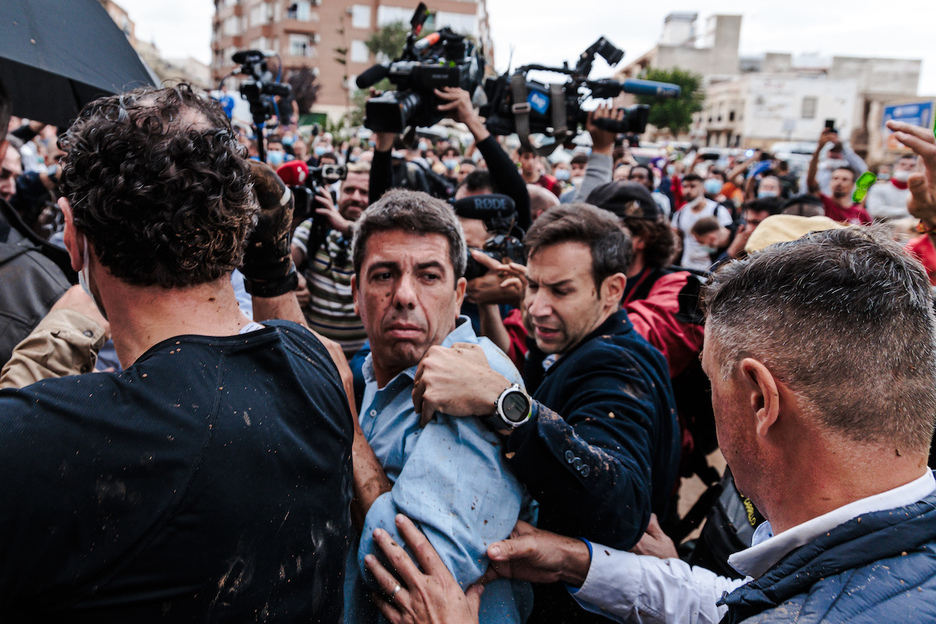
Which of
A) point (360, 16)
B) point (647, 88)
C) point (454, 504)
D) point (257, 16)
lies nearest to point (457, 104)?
point (647, 88)

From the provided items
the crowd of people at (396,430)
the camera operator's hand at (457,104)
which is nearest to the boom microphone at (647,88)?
the camera operator's hand at (457,104)

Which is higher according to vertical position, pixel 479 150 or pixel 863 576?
pixel 479 150

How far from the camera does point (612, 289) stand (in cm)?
238

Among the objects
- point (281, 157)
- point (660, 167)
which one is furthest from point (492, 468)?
point (660, 167)

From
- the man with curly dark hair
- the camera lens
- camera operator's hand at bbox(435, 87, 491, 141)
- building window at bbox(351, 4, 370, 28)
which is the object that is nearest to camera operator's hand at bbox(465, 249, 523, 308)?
the camera lens

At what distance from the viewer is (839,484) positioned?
3.42 feet

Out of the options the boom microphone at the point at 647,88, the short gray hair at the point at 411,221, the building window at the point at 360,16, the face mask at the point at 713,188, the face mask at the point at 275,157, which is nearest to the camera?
the short gray hair at the point at 411,221

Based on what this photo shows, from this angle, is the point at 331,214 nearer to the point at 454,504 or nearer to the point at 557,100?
the point at 557,100

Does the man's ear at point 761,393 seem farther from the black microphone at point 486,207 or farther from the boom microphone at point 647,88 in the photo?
the boom microphone at point 647,88

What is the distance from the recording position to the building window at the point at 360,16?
171ft

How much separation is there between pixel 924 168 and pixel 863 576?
7.34ft

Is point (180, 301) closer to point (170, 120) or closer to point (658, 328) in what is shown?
point (170, 120)

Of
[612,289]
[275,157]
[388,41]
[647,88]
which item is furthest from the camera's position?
[388,41]

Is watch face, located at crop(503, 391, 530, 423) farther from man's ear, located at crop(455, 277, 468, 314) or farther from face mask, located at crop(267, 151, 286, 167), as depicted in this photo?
face mask, located at crop(267, 151, 286, 167)
